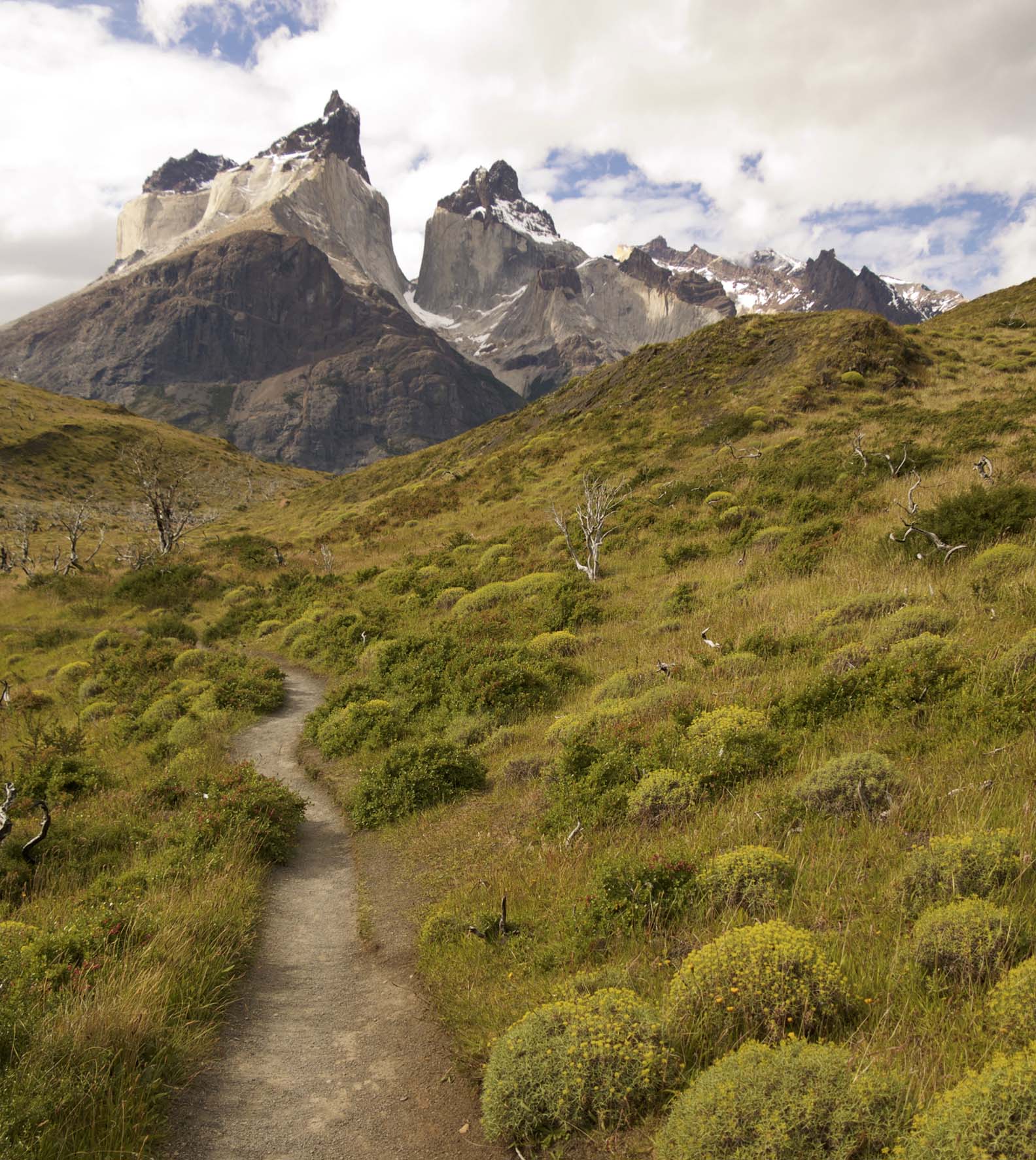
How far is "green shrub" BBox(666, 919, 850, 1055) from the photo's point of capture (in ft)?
13.8

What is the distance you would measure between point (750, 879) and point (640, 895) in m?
0.95

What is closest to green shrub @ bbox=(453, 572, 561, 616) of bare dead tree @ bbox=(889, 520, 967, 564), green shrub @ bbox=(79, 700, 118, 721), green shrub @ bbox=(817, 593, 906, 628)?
bare dead tree @ bbox=(889, 520, 967, 564)

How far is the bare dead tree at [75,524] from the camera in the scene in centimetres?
3647

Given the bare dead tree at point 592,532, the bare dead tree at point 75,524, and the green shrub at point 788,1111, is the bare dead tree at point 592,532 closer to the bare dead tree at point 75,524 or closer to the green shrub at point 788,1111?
the green shrub at point 788,1111

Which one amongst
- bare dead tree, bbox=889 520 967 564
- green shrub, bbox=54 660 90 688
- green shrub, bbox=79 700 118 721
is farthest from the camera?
green shrub, bbox=54 660 90 688

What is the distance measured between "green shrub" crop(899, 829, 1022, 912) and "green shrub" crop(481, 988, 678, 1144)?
2.27 metres

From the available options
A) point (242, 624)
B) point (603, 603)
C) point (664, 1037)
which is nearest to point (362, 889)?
point (664, 1037)

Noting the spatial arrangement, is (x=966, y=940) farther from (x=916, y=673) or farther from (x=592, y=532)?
(x=592, y=532)

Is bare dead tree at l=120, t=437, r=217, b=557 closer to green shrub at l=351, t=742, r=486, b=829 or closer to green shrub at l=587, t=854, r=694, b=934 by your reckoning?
green shrub at l=351, t=742, r=486, b=829

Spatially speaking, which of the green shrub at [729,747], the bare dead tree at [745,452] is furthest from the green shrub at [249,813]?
the bare dead tree at [745,452]

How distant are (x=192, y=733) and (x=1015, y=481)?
64.7 feet

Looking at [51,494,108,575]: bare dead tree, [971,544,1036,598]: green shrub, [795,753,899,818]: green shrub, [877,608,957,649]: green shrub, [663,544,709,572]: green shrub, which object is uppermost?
[51,494,108,575]: bare dead tree

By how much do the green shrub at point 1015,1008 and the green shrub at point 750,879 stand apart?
5.68ft

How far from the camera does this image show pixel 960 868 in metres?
4.87
